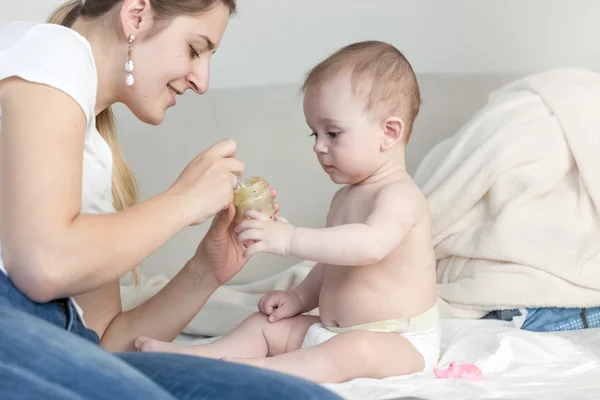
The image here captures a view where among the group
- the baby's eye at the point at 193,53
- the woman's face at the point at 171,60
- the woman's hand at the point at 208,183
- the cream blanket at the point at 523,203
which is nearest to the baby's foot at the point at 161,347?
the woman's hand at the point at 208,183

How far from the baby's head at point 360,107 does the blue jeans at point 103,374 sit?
61cm

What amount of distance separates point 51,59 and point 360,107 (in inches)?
22.4

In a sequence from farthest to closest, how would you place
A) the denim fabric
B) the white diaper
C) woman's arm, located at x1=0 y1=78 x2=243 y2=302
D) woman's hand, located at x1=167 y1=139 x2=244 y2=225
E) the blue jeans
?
the denim fabric → the white diaper → woman's hand, located at x1=167 y1=139 x2=244 y2=225 → woman's arm, located at x1=0 y1=78 x2=243 y2=302 → the blue jeans

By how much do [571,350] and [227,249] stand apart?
67cm

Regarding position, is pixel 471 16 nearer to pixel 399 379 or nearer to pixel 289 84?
pixel 289 84

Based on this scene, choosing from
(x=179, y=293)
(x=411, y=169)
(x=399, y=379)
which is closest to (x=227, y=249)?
(x=179, y=293)

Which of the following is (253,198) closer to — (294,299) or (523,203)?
(294,299)

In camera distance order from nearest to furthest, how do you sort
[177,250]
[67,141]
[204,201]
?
[67,141] < [204,201] < [177,250]

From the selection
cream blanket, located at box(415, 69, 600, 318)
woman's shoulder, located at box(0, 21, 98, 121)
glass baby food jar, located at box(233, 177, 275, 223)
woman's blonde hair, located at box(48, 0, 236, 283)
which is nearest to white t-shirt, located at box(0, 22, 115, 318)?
woman's shoulder, located at box(0, 21, 98, 121)

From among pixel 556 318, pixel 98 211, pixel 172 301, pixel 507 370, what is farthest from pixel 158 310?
pixel 556 318

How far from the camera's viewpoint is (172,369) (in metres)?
0.99

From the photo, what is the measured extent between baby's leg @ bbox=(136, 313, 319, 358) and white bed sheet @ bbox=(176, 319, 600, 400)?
25 centimetres

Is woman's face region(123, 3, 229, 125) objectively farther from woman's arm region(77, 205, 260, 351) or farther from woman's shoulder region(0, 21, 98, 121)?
woman's arm region(77, 205, 260, 351)

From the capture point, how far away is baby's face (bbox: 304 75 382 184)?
1.50m
